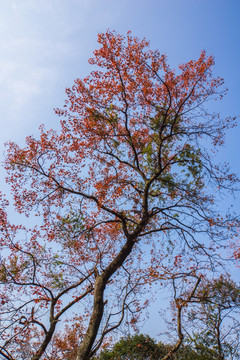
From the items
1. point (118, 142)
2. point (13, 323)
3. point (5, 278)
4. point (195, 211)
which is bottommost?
point (13, 323)

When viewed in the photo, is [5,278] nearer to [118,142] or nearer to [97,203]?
[97,203]

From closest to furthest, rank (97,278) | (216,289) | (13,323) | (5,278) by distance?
(97,278), (13,323), (5,278), (216,289)

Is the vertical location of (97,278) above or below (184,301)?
below

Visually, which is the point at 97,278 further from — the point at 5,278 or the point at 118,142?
the point at 118,142

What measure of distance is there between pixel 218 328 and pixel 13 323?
35.5ft

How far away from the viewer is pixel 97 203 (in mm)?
8383

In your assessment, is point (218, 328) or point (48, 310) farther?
point (218, 328)

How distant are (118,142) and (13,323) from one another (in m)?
7.44

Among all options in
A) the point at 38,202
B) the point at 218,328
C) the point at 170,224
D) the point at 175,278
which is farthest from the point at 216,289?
the point at 38,202

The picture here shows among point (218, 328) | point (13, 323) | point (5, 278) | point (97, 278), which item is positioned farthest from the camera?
point (218, 328)

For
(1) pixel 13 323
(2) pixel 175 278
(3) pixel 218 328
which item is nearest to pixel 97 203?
(2) pixel 175 278

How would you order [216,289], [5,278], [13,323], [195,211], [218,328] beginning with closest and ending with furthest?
1. [13,323]
2. [195,211]
3. [5,278]
4. [216,289]
5. [218,328]

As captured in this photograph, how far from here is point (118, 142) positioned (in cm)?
996

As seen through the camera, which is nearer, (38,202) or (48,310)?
(38,202)
